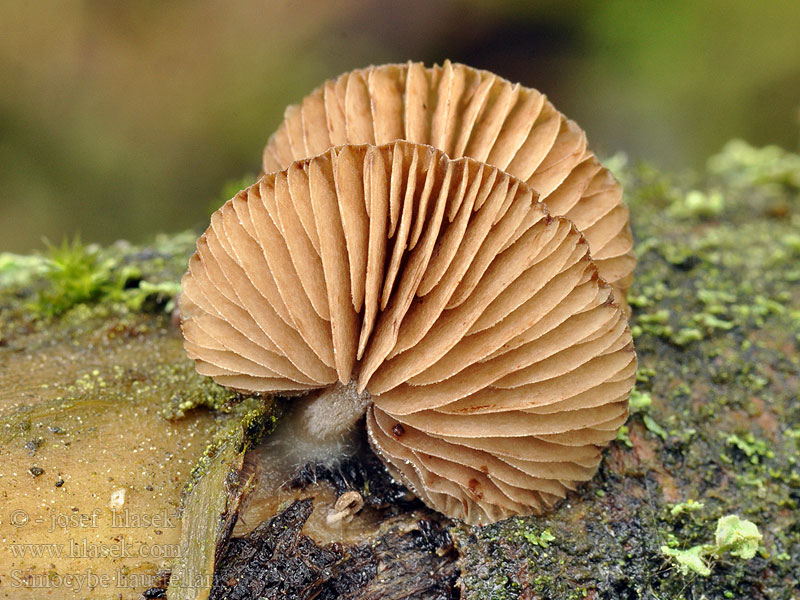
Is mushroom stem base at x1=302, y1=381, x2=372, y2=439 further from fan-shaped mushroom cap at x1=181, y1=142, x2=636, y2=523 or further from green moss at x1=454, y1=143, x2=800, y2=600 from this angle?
green moss at x1=454, y1=143, x2=800, y2=600

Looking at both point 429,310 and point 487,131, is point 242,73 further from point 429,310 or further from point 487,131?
point 429,310

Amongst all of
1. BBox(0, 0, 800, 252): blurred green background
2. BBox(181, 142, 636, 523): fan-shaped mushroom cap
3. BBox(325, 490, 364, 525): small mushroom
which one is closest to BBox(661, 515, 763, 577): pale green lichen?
BBox(181, 142, 636, 523): fan-shaped mushroom cap

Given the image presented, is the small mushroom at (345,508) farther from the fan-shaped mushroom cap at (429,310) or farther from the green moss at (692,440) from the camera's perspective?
the green moss at (692,440)

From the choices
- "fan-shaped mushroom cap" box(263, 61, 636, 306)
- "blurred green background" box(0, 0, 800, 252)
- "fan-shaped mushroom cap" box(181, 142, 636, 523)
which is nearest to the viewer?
"fan-shaped mushroom cap" box(181, 142, 636, 523)

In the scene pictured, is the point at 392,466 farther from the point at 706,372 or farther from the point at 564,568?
the point at 706,372

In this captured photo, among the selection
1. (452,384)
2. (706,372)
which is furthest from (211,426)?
(706,372)

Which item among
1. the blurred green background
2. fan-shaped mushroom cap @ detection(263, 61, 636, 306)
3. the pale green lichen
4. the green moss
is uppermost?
the blurred green background

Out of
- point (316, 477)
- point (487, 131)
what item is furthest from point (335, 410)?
point (487, 131)
